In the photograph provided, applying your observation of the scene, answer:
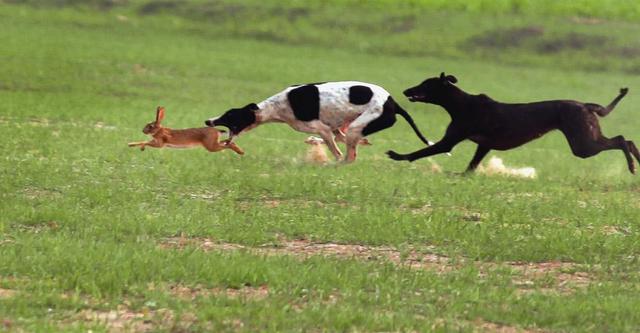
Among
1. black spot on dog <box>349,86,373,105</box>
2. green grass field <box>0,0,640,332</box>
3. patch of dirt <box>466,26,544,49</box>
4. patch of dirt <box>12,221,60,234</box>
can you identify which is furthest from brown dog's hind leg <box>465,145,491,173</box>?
patch of dirt <box>466,26,544,49</box>

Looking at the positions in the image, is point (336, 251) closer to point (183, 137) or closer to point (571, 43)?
point (183, 137)

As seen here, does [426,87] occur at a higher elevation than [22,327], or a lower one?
higher

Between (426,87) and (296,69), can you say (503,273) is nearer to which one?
(426,87)

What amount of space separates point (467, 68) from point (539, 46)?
195 inches

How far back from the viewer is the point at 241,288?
8219 mm

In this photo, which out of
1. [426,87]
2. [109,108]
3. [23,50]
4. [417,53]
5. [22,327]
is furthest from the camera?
[417,53]

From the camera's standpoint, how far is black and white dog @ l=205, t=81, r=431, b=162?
14617 mm

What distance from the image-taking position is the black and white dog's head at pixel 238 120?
48.9ft

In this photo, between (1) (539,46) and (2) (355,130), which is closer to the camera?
(2) (355,130)

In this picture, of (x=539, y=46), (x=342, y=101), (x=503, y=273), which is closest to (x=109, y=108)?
(x=342, y=101)

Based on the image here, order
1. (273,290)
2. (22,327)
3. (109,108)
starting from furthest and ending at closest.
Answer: (109,108) < (273,290) < (22,327)

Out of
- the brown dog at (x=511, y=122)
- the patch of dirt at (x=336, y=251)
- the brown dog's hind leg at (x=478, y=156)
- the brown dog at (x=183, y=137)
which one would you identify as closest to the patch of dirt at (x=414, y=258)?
the patch of dirt at (x=336, y=251)

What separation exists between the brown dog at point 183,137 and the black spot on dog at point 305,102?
3.22ft

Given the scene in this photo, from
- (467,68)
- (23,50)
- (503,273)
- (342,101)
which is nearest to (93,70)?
(23,50)
